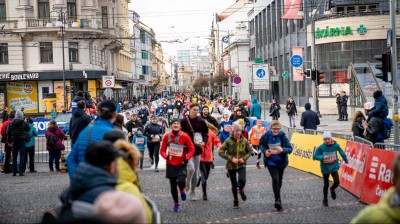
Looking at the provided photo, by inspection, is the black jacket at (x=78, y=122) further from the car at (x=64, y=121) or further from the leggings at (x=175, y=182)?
the car at (x=64, y=121)

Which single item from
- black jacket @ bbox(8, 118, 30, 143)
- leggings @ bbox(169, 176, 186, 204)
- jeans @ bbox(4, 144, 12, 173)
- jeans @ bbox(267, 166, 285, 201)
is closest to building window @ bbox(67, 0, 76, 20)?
jeans @ bbox(4, 144, 12, 173)

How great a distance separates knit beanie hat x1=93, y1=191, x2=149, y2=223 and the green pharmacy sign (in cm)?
4181

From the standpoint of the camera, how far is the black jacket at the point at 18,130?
59.8 ft

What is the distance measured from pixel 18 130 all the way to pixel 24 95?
33317 millimetres

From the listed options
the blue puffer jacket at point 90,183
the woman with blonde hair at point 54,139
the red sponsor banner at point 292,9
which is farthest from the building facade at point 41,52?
the blue puffer jacket at point 90,183

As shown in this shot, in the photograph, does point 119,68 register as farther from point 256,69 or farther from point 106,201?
point 106,201

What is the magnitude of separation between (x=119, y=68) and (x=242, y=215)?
61.2m

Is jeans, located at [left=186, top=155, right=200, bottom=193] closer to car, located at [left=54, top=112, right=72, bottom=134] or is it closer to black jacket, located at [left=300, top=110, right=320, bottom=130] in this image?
black jacket, located at [left=300, top=110, right=320, bottom=130]

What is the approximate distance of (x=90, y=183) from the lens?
4703mm

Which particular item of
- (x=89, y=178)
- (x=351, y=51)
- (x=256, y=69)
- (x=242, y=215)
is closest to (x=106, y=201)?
(x=89, y=178)

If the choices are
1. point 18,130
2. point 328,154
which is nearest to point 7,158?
point 18,130

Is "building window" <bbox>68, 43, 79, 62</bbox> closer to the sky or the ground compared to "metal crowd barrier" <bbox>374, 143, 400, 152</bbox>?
closer to the sky

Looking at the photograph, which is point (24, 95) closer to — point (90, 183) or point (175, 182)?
point (175, 182)

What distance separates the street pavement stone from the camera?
1064 cm
